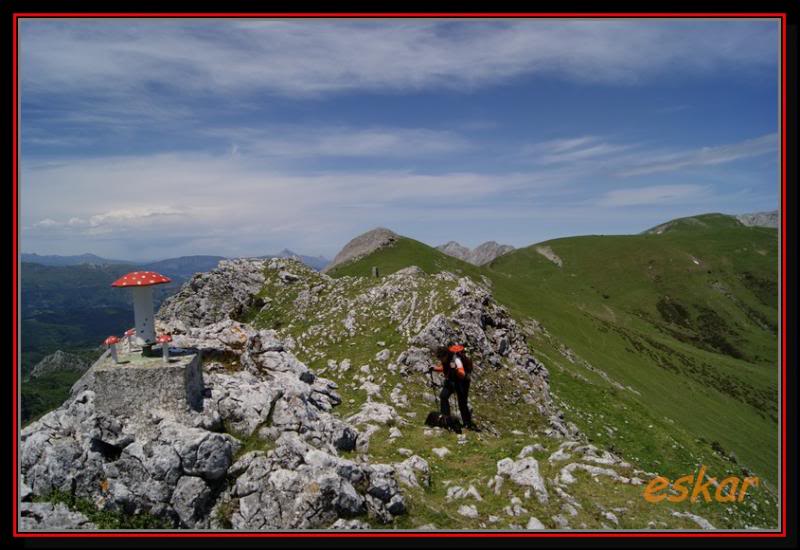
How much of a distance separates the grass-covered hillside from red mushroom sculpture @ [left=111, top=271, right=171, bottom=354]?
20066 mm

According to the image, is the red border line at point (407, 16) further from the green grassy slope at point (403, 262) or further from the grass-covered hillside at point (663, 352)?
the green grassy slope at point (403, 262)

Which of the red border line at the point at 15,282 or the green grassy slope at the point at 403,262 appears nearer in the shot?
the red border line at the point at 15,282

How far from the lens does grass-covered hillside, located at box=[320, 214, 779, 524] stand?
3984 centimetres

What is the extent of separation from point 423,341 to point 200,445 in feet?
64.9

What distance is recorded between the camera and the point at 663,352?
105 meters

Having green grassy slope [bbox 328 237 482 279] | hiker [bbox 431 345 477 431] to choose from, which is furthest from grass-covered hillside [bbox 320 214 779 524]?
hiker [bbox 431 345 477 431]

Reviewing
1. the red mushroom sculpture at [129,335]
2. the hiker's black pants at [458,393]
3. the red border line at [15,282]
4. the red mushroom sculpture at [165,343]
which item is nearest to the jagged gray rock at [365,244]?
the hiker's black pants at [458,393]

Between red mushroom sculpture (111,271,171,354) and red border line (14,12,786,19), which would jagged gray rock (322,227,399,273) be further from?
red border line (14,12,786,19)

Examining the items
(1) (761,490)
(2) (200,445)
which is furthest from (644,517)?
(1) (761,490)

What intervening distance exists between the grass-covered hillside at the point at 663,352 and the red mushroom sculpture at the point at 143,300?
20.1 m

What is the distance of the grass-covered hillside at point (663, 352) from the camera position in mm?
39844

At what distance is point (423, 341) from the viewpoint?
3397 centimetres

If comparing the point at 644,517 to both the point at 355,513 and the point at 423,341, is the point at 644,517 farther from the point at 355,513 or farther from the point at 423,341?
the point at 423,341

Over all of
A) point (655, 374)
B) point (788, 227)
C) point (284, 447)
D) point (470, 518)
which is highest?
point (788, 227)
